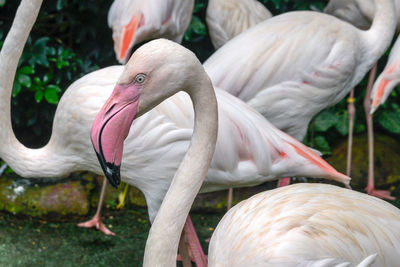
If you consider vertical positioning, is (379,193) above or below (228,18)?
below

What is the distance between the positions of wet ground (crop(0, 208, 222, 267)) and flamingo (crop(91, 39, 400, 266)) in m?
1.43

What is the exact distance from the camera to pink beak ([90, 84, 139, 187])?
1.93m

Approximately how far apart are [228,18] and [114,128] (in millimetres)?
2633

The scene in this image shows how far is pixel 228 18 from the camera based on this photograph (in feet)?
14.5

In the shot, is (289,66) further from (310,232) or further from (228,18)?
(310,232)

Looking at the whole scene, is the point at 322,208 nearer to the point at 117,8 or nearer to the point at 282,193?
the point at 282,193

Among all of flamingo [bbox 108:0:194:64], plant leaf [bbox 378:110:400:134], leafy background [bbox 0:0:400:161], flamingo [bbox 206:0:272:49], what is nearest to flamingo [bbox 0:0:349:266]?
flamingo [bbox 108:0:194:64]

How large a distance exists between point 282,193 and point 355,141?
2822mm

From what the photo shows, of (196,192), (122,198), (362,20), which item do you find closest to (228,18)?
(362,20)

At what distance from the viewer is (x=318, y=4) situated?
16.2ft

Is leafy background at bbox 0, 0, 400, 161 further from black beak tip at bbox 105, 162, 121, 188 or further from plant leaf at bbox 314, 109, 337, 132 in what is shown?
black beak tip at bbox 105, 162, 121, 188

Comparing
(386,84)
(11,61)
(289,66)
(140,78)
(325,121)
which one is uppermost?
(140,78)

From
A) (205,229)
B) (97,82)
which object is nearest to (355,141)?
(205,229)

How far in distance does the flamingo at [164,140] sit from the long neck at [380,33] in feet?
3.66
